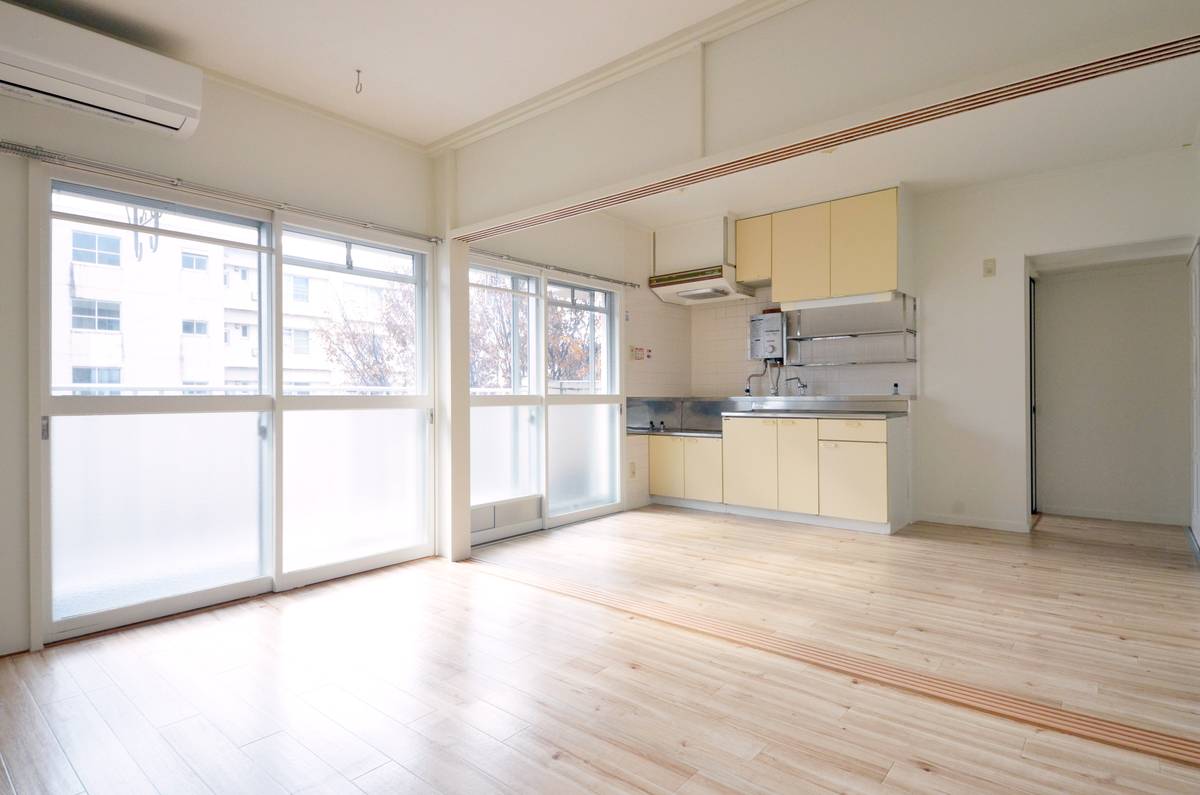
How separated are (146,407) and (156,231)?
2.96 feet

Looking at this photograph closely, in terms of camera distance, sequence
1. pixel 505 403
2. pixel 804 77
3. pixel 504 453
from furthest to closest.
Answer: pixel 504 453 → pixel 505 403 → pixel 804 77

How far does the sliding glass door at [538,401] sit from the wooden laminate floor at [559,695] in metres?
1.15

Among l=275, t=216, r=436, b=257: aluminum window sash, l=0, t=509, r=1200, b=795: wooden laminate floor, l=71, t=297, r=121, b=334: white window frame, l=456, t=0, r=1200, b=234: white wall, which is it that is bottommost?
l=0, t=509, r=1200, b=795: wooden laminate floor

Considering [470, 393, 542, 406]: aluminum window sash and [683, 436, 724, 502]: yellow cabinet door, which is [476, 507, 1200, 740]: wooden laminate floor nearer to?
[683, 436, 724, 502]: yellow cabinet door

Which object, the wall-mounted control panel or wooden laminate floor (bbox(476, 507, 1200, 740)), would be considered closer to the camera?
wooden laminate floor (bbox(476, 507, 1200, 740))

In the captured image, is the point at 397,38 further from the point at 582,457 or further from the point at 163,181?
the point at 582,457

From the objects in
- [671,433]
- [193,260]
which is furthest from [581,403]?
[193,260]

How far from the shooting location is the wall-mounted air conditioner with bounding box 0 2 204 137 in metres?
2.50

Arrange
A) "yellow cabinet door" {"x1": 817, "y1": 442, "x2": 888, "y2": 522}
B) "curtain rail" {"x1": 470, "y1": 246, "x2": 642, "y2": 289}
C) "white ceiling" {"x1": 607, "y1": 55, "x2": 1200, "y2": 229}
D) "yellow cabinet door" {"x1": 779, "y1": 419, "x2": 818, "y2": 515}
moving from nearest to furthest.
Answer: "white ceiling" {"x1": 607, "y1": 55, "x2": 1200, "y2": 229} < "curtain rail" {"x1": 470, "y1": 246, "x2": 642, "y2": 289} < "yellow cabinet door" {"x1": 817, "y1": 442, "x2": 888, "y2": 522} < "yellow cabinet door" {"x1": 779, "y1": 419, "x2": 818, "y2": 515}

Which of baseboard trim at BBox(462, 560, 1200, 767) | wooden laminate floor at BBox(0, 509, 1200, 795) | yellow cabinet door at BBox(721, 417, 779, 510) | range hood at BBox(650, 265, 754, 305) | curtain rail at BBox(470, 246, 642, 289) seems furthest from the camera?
range hood at BBox(650, 265, 754, 305)

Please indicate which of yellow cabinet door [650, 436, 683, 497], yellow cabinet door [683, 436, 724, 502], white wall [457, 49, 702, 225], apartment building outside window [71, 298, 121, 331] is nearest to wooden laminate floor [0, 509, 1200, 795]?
apartment building outside window [71, 298, 121, 331]

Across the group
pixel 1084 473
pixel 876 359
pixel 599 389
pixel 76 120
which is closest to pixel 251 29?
pixel 76 120

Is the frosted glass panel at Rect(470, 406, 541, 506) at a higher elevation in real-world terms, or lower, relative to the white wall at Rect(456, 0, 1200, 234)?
lower

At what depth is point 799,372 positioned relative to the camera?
246 inches
